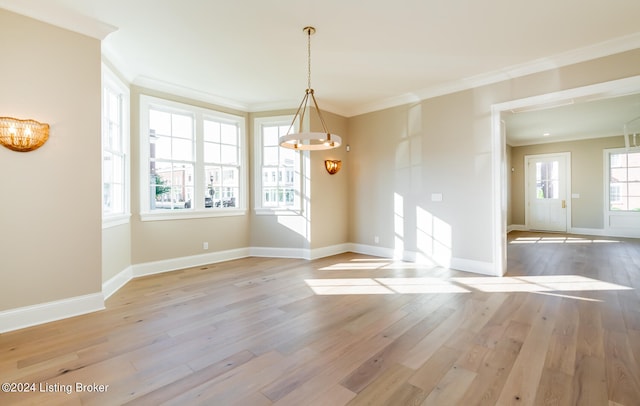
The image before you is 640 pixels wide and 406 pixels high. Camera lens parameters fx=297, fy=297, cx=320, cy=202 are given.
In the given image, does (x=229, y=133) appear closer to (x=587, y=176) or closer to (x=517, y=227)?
(x=517, y=227)

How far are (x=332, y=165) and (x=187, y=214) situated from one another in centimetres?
276

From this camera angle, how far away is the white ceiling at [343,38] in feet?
9.20

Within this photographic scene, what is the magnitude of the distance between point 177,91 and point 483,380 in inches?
210

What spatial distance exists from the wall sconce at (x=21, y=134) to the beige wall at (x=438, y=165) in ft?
15.7

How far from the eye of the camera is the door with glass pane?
352 inches

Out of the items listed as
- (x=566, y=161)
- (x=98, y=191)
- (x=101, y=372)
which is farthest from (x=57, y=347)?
(x=566, y=161)

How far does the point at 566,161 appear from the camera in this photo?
348 inches

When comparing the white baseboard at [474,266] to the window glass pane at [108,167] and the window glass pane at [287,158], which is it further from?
the window glass pane at [108,167]

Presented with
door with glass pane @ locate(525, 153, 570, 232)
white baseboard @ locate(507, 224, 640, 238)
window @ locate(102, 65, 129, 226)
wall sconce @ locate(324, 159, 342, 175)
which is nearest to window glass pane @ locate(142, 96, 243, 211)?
window @ locate(102, 65, 129, 226)

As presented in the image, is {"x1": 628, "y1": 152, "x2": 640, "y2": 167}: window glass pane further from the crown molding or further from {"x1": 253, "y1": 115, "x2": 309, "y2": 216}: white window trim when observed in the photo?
{"x1": 253, "y1": 115, "x2": 309, "y2": 216}: white window trim

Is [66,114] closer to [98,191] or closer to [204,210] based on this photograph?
[98,191]

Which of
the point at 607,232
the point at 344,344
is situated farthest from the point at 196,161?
the point at 607,232

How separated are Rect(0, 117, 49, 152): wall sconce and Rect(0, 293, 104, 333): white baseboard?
1.48m

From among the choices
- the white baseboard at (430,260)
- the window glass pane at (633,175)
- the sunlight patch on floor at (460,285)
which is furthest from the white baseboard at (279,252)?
the window glass pane at (633,175)
